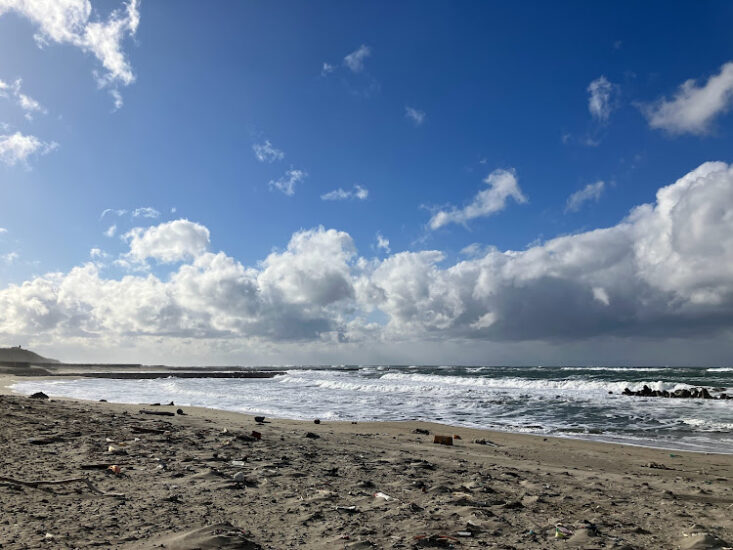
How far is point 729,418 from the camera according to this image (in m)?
17.8

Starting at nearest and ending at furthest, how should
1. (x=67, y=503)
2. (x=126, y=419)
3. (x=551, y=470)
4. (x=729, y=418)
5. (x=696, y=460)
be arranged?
(x=67, y=503) < (x=551, y=470) < (x=696, y=460) < (x=126, y=419) < (x=729, y=418)

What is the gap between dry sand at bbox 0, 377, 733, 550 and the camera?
4.54 m

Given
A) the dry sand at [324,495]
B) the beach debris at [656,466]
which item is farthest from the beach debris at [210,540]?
the beach debris at [656,466]

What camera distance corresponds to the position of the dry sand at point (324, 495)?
454 centimetres

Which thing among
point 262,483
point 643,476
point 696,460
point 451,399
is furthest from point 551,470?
point 451,399

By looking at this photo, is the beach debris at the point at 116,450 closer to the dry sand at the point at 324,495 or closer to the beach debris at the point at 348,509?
the dry sand at the point at 324,495

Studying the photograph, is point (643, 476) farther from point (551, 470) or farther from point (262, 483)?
point (262, 483)

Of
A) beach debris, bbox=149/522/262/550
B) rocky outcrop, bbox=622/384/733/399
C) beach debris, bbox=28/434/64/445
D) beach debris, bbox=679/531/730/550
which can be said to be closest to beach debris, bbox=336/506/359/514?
beach debris, bbox=149/522/262/550

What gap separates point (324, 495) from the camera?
593 cm

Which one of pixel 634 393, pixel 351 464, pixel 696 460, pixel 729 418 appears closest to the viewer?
pixel 351 464

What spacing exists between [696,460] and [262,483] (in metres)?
9.83

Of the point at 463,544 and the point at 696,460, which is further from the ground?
the point at 463,544

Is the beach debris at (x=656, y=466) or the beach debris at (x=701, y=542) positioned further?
the beach debris at (x=656, y=466)

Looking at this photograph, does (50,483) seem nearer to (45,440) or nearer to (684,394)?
(45,440)
